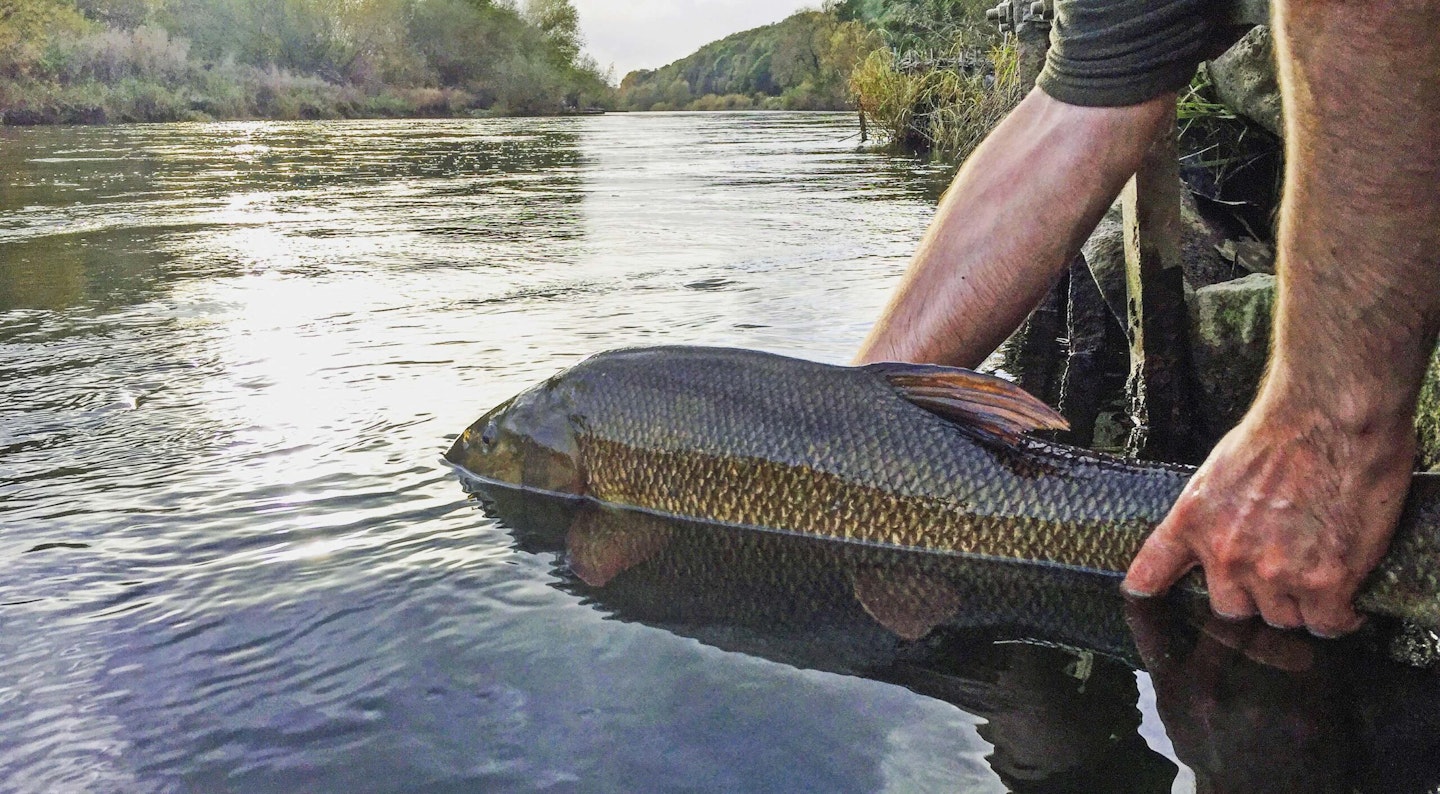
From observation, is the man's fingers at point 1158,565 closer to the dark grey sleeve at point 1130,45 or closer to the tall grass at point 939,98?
the dark grey sleeve at point 1130,45

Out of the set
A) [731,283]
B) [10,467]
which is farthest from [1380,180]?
[731,283]

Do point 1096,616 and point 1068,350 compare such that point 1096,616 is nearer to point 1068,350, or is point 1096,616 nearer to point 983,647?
point 983,647

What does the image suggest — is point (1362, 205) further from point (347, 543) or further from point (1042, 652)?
point (347, 543)

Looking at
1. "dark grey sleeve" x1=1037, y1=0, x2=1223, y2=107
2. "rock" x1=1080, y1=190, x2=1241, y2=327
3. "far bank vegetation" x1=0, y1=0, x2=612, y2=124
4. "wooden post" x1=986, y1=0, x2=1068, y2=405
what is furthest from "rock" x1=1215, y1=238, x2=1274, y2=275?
"far bank vegetation" x1=0, y1=0, x2=612, y2=124

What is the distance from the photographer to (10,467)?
10.6 ft

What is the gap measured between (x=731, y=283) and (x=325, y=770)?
4777 mm

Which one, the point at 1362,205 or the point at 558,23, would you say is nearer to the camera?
the point at 1362,205

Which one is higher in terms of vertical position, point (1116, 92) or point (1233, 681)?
point (1116, 92)

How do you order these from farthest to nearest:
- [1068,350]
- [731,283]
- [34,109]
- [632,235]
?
[34,109] → [632,235] → [731,283] → [1068,350]

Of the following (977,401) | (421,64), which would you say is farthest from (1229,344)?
(421,64)

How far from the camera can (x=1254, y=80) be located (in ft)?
15.3

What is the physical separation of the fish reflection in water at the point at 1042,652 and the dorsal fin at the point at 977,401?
0.99 ft

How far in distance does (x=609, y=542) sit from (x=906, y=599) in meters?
0.73

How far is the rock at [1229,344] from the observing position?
3.75 meters
